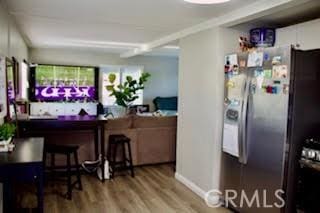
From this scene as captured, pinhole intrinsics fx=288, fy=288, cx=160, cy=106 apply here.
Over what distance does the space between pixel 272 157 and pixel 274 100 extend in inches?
20.7

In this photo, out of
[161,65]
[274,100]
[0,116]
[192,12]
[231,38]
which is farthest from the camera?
[161,65]

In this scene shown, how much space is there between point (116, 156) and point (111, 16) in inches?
91.3

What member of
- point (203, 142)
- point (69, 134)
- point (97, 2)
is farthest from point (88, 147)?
point (97, 2)

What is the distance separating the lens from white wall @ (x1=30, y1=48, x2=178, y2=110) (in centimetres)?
802

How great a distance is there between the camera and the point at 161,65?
935cm

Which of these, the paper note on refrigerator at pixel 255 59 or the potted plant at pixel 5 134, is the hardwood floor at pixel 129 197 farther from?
the paper note on refrigerator at pixel 255 59

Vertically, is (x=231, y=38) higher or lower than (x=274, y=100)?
higher

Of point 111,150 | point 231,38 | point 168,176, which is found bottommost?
point 168,176

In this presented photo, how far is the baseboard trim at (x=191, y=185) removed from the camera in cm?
373

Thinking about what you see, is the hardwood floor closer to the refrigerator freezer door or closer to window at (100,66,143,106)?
the refrigerator freezer door

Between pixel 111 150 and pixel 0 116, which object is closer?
pixel 0 116

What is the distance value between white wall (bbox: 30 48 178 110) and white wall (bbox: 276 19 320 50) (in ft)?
19.8

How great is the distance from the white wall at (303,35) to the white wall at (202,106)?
522mm

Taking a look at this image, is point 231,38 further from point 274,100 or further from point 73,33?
point 73,33
